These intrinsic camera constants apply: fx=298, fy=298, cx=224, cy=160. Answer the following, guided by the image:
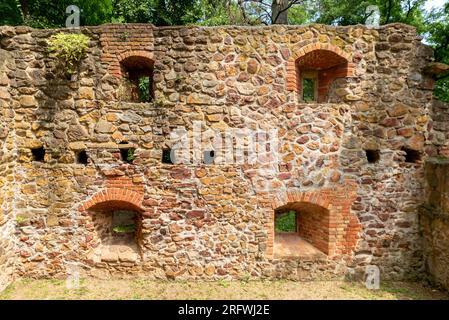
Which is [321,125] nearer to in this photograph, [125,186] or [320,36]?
[320,36]

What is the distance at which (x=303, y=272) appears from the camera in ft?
18.6

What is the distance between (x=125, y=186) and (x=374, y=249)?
191 inches

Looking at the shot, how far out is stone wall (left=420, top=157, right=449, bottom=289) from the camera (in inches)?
206

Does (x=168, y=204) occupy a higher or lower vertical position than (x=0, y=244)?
higher

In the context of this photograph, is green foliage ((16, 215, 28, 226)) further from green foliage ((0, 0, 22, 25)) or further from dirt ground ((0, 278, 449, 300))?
green foliage ((0, 0, 22, 25))

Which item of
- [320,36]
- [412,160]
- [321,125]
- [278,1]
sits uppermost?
[278,1]

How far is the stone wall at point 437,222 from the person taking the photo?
5.23 meters

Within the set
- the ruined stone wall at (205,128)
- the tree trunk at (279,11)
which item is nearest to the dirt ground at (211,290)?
the ruined stone wall at (205,128)

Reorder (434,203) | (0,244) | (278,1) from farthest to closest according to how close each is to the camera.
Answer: (278,1) → (434,203) → (0,244)

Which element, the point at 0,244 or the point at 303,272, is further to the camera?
the point at 303,272

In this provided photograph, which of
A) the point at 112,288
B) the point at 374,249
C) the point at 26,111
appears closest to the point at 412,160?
the point at 374,249

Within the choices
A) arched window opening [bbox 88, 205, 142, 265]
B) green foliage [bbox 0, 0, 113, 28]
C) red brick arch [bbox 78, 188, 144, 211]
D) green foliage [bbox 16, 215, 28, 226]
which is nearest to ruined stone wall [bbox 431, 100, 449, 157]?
red brick arch [bbox 78, 188, 144, 211]

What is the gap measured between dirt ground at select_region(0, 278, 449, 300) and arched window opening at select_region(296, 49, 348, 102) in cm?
361

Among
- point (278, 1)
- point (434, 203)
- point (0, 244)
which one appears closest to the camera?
point (0, 244)
